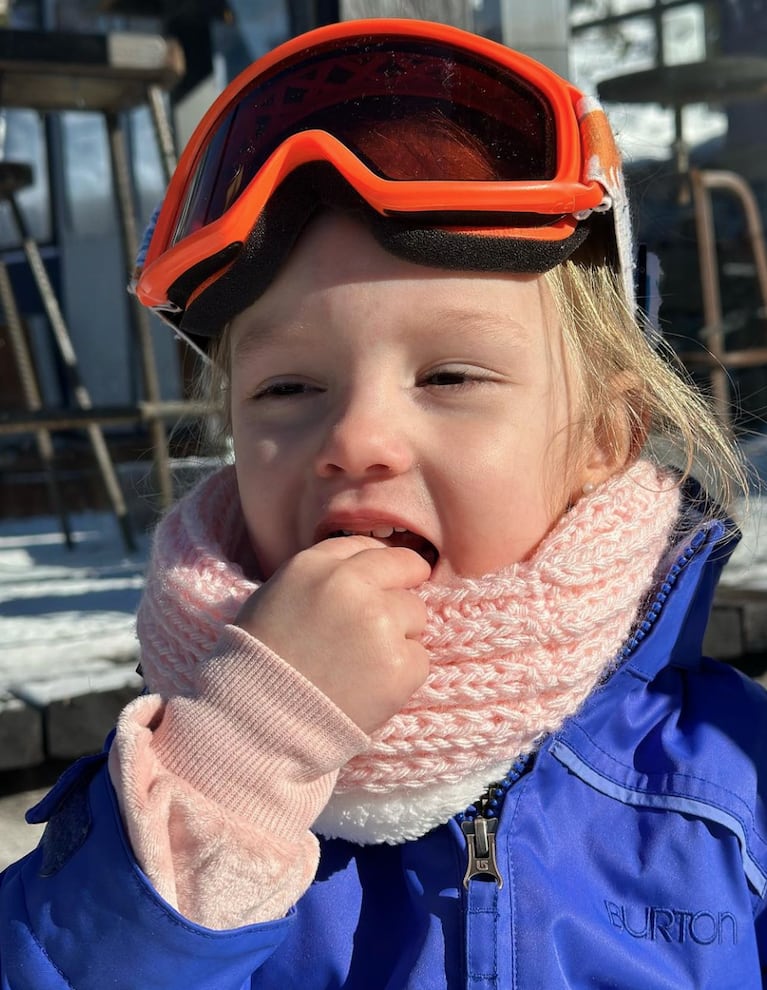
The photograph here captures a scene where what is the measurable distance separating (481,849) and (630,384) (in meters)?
0.61

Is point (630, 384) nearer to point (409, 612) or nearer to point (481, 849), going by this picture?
point (409, 612)

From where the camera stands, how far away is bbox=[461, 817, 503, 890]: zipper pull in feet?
3.52

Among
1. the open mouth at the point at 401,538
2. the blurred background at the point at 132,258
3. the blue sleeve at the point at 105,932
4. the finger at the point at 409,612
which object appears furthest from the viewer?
the blurred background at the point at 132,258

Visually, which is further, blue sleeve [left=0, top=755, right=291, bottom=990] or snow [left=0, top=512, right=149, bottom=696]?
snow [left=0, top=512, right=149, bottom=696]

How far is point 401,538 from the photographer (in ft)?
3.85

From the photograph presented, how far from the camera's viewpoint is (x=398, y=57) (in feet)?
4.13

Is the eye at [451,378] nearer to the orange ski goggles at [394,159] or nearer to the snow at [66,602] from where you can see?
the orange ski goggles at [394,159]

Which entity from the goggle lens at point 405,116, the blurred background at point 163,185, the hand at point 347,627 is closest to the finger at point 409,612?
the hand at point 347,627

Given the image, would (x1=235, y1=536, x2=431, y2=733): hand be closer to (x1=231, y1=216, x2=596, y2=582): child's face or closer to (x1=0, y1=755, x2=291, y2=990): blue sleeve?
(x1=231, y1=216, x2=596, y2=582): child's face

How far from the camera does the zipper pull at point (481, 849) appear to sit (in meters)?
1.07

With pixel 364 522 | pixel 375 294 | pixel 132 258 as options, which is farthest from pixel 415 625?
pixel 132 258

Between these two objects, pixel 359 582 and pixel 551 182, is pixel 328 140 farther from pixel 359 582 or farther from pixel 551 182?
pixel 359 582

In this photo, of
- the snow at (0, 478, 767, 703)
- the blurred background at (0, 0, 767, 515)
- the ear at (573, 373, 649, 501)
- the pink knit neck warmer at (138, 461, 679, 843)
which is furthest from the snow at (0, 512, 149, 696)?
the ear at (573, 373, 649, 501)

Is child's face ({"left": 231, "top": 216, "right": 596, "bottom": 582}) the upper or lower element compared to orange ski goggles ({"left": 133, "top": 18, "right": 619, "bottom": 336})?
lower
